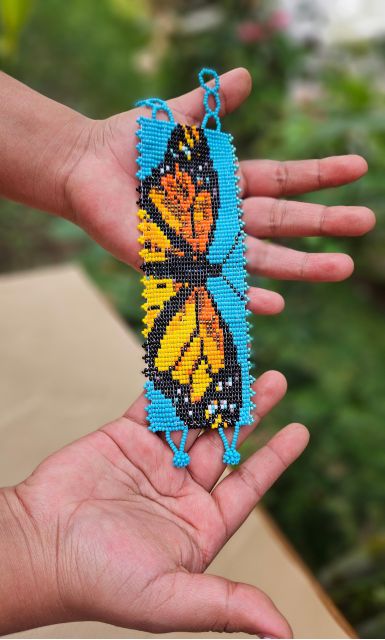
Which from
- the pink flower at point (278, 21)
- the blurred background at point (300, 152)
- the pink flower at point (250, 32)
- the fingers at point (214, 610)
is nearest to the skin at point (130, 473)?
the fingers at point (214, 610)

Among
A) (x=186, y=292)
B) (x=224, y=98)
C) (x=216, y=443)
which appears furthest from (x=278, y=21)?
(x=216, y=443)

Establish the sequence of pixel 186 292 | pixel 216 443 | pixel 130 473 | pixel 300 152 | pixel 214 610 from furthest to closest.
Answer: pixel 300 152, pixel 186 292, pixel 216 443, pixel 130 473, pixel 214 610

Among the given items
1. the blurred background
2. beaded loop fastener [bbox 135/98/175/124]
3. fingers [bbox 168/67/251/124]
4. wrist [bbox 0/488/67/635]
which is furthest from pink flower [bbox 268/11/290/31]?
wrist [bbox 0/488/67/635]

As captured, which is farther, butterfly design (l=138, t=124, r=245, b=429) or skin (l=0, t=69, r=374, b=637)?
butterfly design (l=138, t=124, r=245, b=429)

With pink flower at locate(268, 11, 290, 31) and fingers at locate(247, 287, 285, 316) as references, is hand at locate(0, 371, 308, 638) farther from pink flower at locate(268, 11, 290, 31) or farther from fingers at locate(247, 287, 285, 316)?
pink flower at locate(268, 11, 290, 31)

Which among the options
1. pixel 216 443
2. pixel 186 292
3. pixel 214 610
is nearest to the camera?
pixel 214 610

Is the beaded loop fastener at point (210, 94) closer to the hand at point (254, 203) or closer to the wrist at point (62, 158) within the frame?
the hand at point (254, 203)

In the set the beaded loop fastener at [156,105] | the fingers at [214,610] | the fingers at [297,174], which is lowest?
the fingers at [214,610]

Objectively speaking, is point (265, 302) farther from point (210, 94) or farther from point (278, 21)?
point (278, 21)
